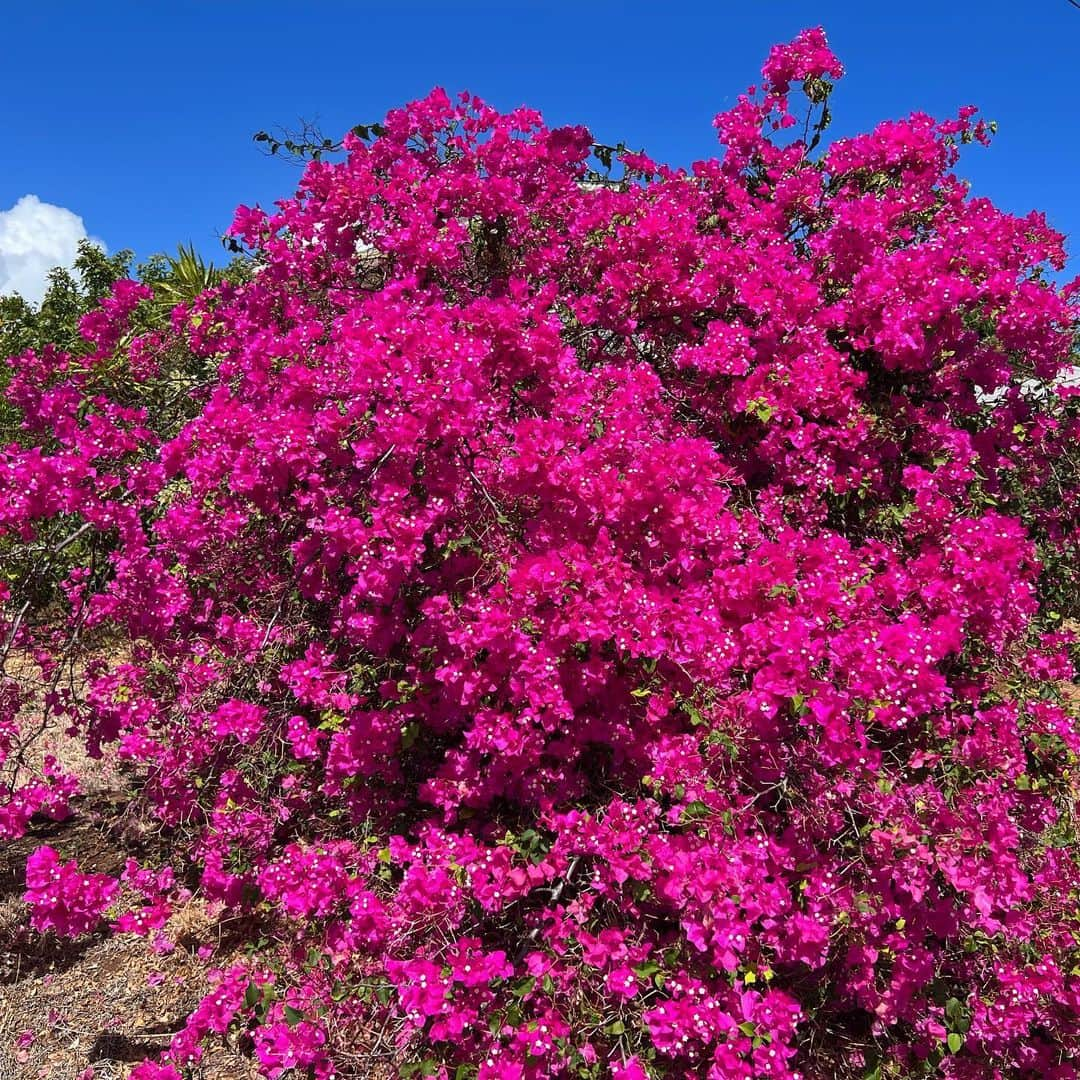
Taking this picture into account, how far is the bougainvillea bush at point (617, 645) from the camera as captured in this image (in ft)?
7.88

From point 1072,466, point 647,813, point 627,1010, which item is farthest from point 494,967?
point 1072,466

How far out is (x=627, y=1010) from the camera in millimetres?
→ 2502

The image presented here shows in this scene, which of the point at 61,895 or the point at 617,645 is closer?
the point at 617,645

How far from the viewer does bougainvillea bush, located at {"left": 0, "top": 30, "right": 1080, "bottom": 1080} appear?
2.40 m

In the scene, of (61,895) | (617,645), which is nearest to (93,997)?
(61,895)

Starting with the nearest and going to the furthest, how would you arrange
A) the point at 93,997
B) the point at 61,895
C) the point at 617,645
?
the point at 617,645 < the point at 61,895 < the point at 93,997

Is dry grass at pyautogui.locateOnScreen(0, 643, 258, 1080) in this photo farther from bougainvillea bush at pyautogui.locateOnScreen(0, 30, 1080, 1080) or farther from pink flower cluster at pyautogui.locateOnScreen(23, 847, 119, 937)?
pink flower cluster at pyautogui.locateOnScreen(23, 847, 119, 937)

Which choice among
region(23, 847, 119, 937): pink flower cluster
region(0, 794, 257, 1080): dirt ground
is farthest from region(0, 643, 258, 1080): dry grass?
region(23, 847, 119, 937): pink flower cluster

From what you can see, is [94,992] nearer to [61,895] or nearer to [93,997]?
[93,997]

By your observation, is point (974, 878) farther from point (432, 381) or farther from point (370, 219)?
point (370, 219)

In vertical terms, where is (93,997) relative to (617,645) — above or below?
below

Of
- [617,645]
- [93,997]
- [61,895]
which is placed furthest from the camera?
[93,997]

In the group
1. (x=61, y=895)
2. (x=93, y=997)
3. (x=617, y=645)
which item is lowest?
(x=93, y=997)

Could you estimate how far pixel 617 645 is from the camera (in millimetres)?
2410
